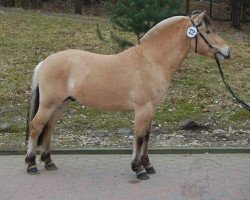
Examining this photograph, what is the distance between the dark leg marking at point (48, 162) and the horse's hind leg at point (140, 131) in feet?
3.91

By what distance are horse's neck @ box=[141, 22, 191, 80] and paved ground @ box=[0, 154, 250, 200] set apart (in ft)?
4.38

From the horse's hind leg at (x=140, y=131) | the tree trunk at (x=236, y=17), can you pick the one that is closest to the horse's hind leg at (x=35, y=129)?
the horse's hind leg at (x=140, y=131)

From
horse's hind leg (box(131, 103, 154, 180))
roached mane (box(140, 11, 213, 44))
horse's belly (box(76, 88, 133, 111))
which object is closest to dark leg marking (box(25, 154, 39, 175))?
horse's belly (box(76, 88, 133, 111))

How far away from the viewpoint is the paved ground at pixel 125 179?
19.0 ft

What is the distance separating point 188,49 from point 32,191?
2608 millimetres

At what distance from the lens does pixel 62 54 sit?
6.66 meters

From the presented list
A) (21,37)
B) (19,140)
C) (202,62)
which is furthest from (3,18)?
(19,140)

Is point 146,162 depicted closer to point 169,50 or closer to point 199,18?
point 169,50

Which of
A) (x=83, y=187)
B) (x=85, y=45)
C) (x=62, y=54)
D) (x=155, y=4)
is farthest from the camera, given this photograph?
(x=85, y=45)

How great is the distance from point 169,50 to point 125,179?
1.73m

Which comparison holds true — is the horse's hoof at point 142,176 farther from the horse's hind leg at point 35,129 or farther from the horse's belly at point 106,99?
the horse's hind leg at point 35,129

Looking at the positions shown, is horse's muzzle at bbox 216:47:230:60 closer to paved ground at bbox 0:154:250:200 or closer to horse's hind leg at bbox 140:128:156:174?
horse's hind leg at bbox 140:128:156:174

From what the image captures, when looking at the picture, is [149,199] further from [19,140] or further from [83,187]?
[19,140]

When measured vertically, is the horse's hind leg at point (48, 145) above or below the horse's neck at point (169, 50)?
below
